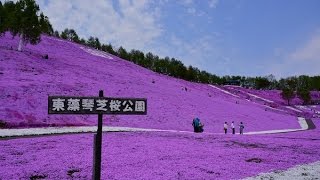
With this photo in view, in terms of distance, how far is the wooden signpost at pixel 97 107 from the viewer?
45.0 ft

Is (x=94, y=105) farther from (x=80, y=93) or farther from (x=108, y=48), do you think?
(x=108, y=48)

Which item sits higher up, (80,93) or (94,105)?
(80,93)

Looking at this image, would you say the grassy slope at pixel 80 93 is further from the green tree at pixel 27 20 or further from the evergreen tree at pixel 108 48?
the evergreen tree at pixel 108 48

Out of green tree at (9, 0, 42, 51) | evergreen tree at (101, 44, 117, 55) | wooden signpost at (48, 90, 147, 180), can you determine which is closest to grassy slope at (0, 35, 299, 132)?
green tree at (9, 0, 42, 51)

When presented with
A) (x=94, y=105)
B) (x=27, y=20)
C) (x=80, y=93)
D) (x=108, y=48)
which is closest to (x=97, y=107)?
(x=94, y=105)

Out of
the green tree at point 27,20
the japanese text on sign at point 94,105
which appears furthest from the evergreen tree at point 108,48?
the japanese text on sign at point 94,105

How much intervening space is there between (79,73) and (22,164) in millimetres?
51706

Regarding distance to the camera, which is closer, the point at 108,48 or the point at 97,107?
the point at 97,107

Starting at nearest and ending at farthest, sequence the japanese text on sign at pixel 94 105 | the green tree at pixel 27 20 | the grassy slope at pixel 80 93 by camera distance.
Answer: the japanese text on sign at pixel 94 105
the grassy slope at pixel 80 93
the green tree at pixel 27 20

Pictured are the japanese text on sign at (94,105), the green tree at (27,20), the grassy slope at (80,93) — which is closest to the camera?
the japanese text on sign at (94,105)

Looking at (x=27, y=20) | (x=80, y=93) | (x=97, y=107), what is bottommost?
(x=97, y=107)

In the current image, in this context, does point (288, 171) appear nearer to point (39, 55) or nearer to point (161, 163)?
point (161, 163)

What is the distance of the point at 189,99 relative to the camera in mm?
77312

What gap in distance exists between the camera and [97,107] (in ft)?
47.4
